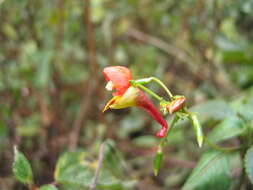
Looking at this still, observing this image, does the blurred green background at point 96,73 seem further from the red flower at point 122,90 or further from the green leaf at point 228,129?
the red flower at point 122,90

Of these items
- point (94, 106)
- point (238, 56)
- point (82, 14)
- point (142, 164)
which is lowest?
point (142, 164)

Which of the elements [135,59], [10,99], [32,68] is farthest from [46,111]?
[135,59]

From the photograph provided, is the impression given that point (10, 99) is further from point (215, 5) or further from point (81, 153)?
point (215, 5)

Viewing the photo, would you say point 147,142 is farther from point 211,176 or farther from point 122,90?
point 122,90

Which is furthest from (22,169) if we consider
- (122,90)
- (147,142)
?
(147,142)

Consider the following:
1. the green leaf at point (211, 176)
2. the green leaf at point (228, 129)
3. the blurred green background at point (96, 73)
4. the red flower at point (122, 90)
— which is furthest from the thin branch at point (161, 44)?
the red flower at point (122, 90)

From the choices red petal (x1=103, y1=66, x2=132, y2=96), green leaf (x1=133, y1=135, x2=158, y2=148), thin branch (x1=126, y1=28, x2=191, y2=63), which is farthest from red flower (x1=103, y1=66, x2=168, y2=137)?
thin branch (x1=126, y1=28, x2=191, y2=63)
